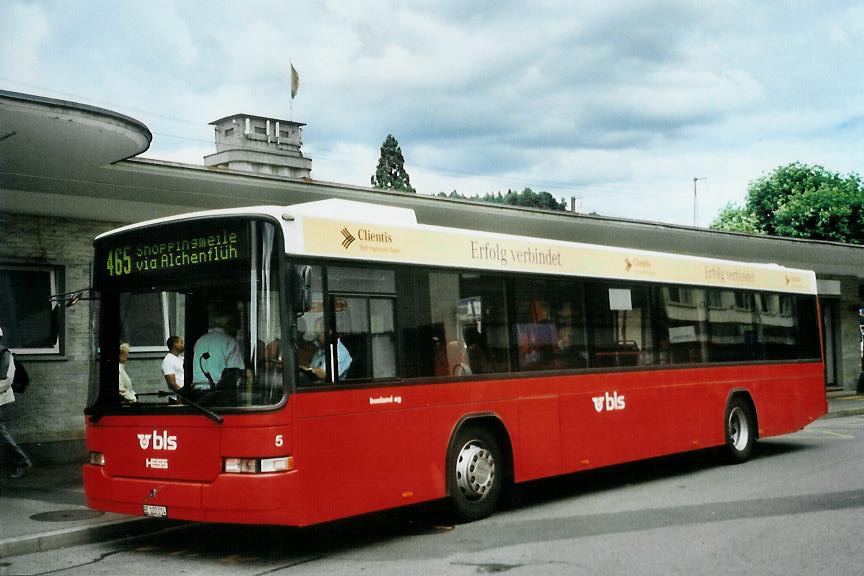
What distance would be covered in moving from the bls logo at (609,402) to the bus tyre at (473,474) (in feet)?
6.10

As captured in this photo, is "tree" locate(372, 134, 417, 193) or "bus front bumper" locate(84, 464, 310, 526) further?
"tree" locate(372, 134, 417, 193)

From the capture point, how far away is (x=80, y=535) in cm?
902

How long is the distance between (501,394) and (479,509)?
3.88ft

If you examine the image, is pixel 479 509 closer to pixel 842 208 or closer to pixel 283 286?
pixel 283 286

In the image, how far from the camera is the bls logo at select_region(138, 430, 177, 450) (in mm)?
7977

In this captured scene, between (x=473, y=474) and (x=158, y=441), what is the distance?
3.08 metres

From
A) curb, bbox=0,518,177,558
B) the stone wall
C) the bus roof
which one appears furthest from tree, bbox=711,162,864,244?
curb, bbox=0,518,177,558

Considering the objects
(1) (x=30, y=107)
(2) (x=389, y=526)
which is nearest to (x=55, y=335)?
(1) (x=30, y=107)

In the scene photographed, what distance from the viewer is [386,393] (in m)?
8.56

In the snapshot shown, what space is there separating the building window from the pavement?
5.12 feet

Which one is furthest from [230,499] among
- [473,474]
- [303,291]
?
[473,474]

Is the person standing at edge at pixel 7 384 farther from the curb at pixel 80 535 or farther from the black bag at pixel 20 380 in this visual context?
the curb at pixel 80 535

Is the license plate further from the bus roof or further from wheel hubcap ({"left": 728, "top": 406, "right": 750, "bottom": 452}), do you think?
wheel hubcap ({"left": 728, "top": 406, "right": 750, "bottom": 452})

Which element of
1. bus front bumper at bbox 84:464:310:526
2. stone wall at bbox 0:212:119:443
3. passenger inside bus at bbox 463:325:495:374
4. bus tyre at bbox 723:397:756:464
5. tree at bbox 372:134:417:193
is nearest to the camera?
bus front bumper at bbox 84:464:310:526
